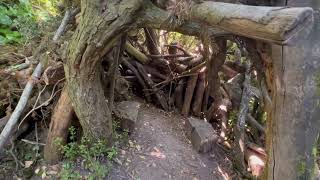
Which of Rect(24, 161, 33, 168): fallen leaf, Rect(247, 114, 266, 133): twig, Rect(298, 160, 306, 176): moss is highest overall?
Rect(298, 160, 306, 176): moss

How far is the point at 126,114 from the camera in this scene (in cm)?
372

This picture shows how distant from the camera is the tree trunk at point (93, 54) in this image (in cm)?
241

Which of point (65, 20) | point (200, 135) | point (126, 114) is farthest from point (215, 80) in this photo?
point (65, 20)

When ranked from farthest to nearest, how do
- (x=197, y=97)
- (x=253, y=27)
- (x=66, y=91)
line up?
(x=197, y=97)
(x=66, y=91)
(x=253, y=27)

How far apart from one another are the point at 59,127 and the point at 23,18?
62.4 inches

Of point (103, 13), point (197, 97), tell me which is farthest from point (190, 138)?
point (103, 13)

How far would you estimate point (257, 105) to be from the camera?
4840mm

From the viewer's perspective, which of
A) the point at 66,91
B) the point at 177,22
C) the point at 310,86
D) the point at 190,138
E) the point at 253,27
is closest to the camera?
the point at 253,27

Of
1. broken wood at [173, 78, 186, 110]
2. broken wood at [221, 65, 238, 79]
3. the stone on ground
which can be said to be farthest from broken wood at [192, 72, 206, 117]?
the stone on ground

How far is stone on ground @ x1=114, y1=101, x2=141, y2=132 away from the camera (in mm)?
3639

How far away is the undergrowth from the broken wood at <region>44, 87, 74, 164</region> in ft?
0.21

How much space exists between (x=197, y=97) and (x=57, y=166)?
2119 mm

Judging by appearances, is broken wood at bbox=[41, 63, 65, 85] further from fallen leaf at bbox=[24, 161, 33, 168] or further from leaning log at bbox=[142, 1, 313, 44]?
leaning log at bbox=[142, 1, 313, 44]

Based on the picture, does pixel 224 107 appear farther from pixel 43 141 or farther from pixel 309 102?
pixel 309 102
